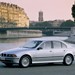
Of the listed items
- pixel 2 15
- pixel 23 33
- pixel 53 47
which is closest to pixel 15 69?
pixel 53 47

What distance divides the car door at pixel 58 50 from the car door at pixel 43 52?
0.19m

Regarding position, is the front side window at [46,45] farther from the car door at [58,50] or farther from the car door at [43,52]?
the car door at [58,50]

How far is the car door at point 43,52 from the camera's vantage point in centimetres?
1769

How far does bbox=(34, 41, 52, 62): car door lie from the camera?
58.0 ft

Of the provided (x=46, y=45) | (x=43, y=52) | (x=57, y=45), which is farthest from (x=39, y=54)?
(x=57, y=45)

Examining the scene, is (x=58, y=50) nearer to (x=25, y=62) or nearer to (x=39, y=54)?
(x=39, y=54)

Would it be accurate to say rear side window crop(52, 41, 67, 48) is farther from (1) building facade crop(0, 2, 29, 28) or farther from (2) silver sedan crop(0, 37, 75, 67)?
(1) building facade crop(0, 2, 29, 28)

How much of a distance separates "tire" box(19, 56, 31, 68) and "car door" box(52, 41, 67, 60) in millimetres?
1167

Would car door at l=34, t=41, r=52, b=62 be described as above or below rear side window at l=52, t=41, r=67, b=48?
below

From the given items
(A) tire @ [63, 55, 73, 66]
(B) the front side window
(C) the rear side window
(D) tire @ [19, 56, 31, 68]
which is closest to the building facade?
(C) the rear side window

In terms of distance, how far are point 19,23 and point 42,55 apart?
145 metres

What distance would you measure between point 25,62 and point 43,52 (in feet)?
2.93

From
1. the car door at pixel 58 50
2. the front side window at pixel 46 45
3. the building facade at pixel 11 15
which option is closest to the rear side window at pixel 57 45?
the car door at pixel 58 50

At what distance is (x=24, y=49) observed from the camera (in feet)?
57.6
